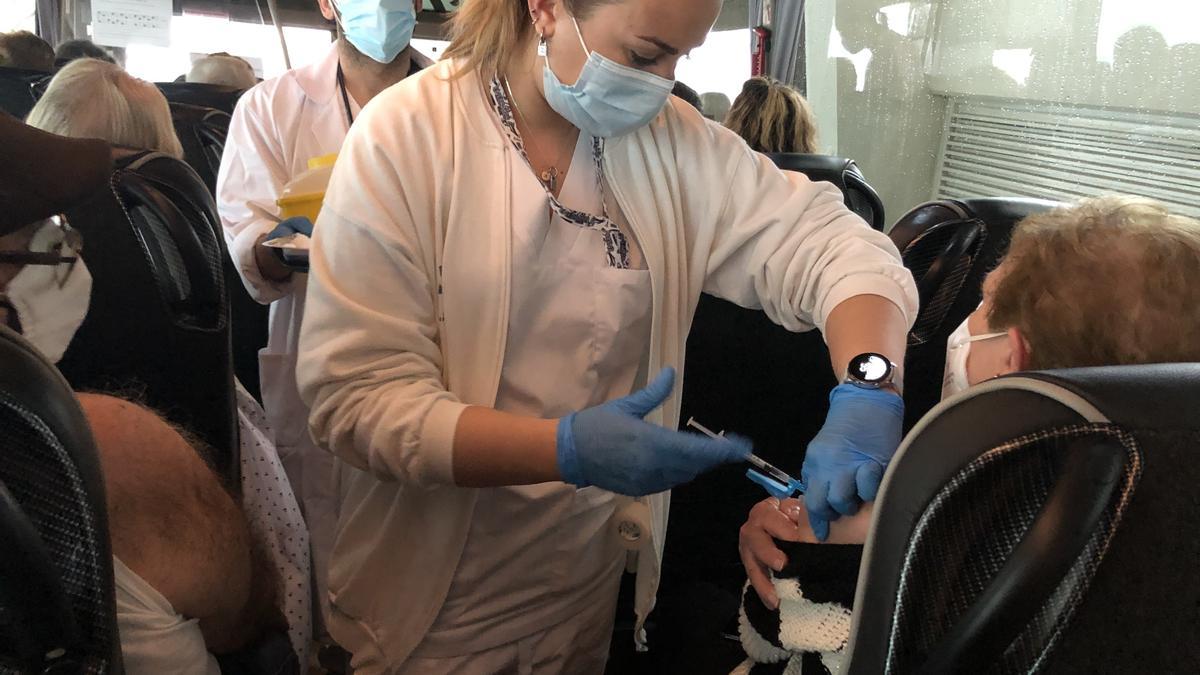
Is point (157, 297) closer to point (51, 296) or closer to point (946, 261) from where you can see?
point (51, 296)

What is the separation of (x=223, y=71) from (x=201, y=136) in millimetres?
1613

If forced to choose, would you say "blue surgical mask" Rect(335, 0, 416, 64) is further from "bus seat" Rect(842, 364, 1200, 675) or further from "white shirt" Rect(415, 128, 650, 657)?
"bus seat" Rect(842, 364, 1200, 675)

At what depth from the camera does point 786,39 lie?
16.1ft

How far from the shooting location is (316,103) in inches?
73.4

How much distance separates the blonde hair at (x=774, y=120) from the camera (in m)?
2.90

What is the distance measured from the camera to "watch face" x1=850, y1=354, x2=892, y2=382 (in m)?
1.00

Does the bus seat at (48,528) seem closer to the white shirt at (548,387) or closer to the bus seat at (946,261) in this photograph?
the white shirt at (548,387)

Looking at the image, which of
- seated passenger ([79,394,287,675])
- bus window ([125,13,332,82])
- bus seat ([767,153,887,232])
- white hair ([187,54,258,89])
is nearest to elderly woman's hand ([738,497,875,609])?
seated passenger ([79,394,287,675])

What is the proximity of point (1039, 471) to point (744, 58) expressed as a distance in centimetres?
544

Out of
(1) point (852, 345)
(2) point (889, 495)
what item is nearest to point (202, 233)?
(1) point (852, 345)

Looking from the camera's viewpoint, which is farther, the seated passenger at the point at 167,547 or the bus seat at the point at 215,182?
the bus seat at the point at 215,182

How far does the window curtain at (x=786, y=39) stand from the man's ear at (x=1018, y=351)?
4.13 meters

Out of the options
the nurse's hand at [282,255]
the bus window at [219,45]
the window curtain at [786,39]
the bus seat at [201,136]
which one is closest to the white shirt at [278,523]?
the nurse's hand at [282,255]

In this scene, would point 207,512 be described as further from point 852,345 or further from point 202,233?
point 852,345
